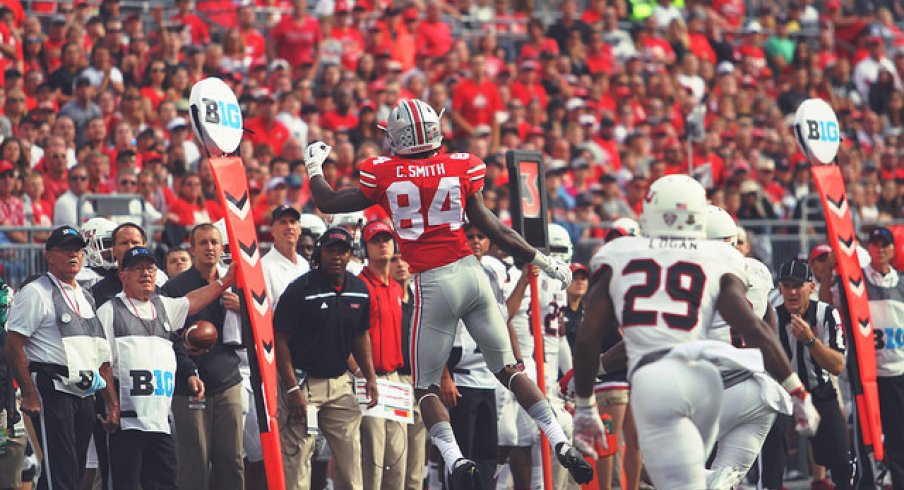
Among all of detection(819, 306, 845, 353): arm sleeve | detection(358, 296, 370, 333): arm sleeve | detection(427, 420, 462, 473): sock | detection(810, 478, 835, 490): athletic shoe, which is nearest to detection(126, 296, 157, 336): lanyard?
detection(358, 296, 370, 333): arm sleeve

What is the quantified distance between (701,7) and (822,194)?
13.1 meters

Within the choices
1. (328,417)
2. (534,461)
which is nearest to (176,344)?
(328,417)

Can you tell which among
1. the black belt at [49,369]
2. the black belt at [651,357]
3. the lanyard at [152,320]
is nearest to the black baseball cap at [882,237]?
the black belt at [651,357]

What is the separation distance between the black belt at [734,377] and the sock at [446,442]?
1.75 m

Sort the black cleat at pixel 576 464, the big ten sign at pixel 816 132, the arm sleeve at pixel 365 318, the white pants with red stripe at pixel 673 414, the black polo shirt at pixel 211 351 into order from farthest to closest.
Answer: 1. the big ten sign at pixel 816 132
2. the arm sleeve at pixel 365 318
3. the black polo shirt at pixel 211 351
4. the black cleat at pixel 576 464
5. the white pants with red stripe at pixel 673 414

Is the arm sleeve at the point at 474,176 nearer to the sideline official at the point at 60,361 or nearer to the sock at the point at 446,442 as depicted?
the sock at the point at 446,442

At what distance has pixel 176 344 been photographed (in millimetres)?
10656

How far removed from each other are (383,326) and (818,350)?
3.25m

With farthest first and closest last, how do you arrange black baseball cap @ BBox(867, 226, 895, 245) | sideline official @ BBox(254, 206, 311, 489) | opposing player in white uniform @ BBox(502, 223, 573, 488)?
black baseball cap @ BBox(867, 226, 895, 245) → opposing player in white uniform @ BBox(502, 223, 573, 488) → sideline official @ BBox(254, 206, 311, 489)

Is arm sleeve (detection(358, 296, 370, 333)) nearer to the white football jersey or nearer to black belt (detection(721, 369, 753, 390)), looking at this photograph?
the white football jersey

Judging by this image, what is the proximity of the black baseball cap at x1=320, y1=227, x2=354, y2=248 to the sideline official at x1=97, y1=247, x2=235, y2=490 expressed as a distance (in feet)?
3.61

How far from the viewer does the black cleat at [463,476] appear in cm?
943

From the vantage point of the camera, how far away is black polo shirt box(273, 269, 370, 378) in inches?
428

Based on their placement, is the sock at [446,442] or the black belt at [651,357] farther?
the sock at [446,442]
